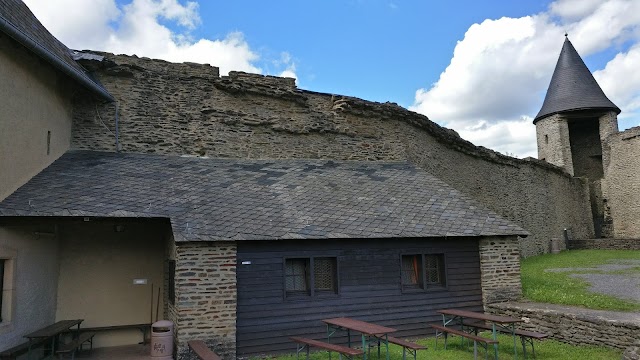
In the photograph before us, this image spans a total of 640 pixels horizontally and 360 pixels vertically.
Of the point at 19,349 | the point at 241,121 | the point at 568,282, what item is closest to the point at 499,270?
the point at 568,282

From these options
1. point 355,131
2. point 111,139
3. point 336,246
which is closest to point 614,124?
point 355,131

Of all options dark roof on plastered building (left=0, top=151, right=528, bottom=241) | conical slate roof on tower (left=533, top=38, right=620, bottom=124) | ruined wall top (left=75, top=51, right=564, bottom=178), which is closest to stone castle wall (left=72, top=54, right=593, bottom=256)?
ruined wall top (left=75, top=51, right=564, bottom=178)

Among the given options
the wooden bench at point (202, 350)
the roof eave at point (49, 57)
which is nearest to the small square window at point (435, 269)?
the wooden bench at point (202, 350)

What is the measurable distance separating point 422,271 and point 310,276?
2.57 metres

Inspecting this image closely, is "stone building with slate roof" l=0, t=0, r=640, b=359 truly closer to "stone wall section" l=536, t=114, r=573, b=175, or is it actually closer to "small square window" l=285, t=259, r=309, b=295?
"small square window" l=285, t=259, r=309, b=295

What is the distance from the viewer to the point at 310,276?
29.0 ft

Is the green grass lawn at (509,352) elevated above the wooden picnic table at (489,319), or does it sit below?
below

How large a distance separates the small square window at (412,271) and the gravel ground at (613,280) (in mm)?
4512

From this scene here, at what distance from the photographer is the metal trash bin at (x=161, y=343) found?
7645 millimetres

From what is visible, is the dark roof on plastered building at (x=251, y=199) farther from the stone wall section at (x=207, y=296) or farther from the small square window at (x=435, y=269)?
the small square window at (x=435, y=269)

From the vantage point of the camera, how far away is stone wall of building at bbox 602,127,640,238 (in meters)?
26.4

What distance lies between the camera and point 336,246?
29.8 feet

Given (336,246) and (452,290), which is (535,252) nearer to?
(452,290)

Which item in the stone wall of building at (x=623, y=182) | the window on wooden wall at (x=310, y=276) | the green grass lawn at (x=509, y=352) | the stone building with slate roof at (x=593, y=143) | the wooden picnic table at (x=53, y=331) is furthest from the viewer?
the stone building with slate roof at (x=593, y=143)
